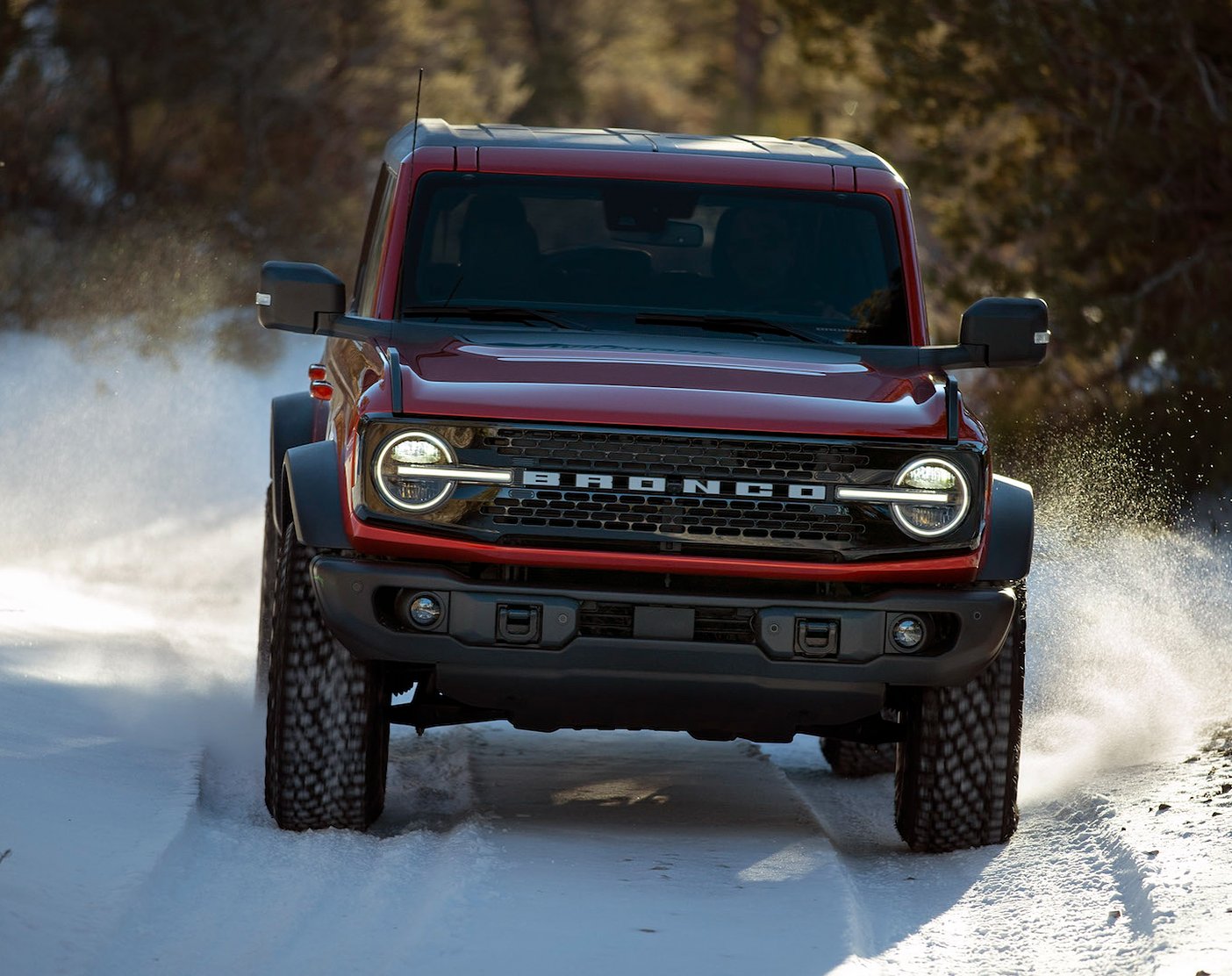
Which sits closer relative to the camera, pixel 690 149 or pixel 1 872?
pixel 1 872

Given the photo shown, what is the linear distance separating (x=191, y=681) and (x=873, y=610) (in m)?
3.49

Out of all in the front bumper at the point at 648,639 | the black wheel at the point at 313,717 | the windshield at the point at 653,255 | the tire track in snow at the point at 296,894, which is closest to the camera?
the tire track in snow at the point at 296,894

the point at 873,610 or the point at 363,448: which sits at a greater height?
the point at 363,448

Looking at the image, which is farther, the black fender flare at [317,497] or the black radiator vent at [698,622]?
the black fender flare at [317,497]

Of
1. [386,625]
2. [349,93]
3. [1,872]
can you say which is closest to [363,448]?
[386,625]

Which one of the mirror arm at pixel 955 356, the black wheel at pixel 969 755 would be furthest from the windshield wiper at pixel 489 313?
the black wheel at pixel 969 755

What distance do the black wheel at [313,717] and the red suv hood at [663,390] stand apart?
0.68m

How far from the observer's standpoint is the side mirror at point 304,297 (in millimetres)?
5824

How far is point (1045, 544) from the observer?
32.6 ft

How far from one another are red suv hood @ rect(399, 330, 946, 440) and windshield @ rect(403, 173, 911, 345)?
0.49 m

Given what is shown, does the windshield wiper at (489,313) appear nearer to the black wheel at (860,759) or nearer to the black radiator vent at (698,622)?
the black radiator vent at (698,622)

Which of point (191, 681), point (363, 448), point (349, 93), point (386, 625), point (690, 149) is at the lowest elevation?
point (191, 681)

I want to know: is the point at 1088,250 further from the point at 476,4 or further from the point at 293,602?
the point at 476,4

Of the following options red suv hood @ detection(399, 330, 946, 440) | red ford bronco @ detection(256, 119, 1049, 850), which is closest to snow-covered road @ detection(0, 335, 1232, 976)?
red ford bronco @ detection(256, 119, 1049, 850)
